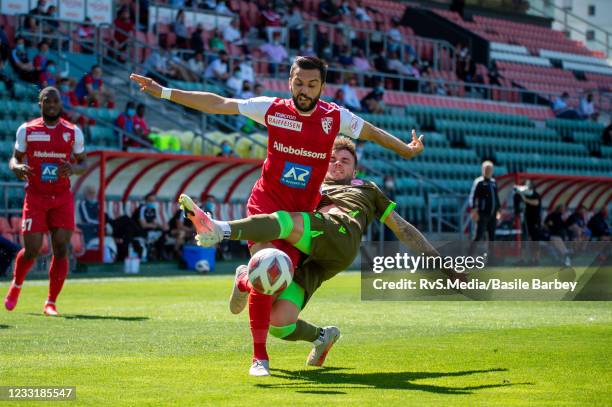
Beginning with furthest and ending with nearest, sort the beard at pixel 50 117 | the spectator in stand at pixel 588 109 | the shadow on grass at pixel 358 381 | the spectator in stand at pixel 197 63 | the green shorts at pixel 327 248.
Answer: the spectator in stand at pixel 588 109 → the spectator in stand at pixel 197 63 → the beard at pixel 50 117 → the green shorts at pixel 327 248 → the shadow on grass at pixel 358 381

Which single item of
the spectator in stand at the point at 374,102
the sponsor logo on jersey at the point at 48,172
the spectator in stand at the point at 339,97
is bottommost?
the spectator in stand at the point at 374,102

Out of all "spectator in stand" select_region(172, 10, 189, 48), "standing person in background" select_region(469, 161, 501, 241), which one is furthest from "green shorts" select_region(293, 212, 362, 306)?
"spectator in stand" select_region(172, 10, 189, 48)

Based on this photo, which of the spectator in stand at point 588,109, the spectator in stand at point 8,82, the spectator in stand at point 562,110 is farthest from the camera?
the spectator in stand at point 588,109

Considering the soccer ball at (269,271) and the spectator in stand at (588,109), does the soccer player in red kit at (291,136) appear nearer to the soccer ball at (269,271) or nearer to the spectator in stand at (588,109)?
the soccer ball at (269,271)

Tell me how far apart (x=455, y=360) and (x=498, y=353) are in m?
0.57

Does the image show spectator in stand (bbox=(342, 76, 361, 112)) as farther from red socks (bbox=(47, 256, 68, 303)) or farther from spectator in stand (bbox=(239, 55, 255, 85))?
red socks (bbox=(47, 256, 68, 303))

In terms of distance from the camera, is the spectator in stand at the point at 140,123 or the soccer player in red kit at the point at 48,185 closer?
the soccer player in red kit at the point at 48,185

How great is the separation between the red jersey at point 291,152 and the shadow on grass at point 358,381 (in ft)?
3.85

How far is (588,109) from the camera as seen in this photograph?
142 ft

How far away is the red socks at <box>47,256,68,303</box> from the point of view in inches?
510

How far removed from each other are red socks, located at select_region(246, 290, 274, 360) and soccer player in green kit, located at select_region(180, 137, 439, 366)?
0.25 metres

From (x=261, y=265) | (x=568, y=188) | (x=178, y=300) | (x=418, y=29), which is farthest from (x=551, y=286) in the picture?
(x=418, y=29)

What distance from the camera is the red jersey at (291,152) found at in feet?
27.3

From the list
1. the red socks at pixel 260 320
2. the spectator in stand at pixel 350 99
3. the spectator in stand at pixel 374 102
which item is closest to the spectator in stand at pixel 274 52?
the spectator in stand at pixel 350 99
